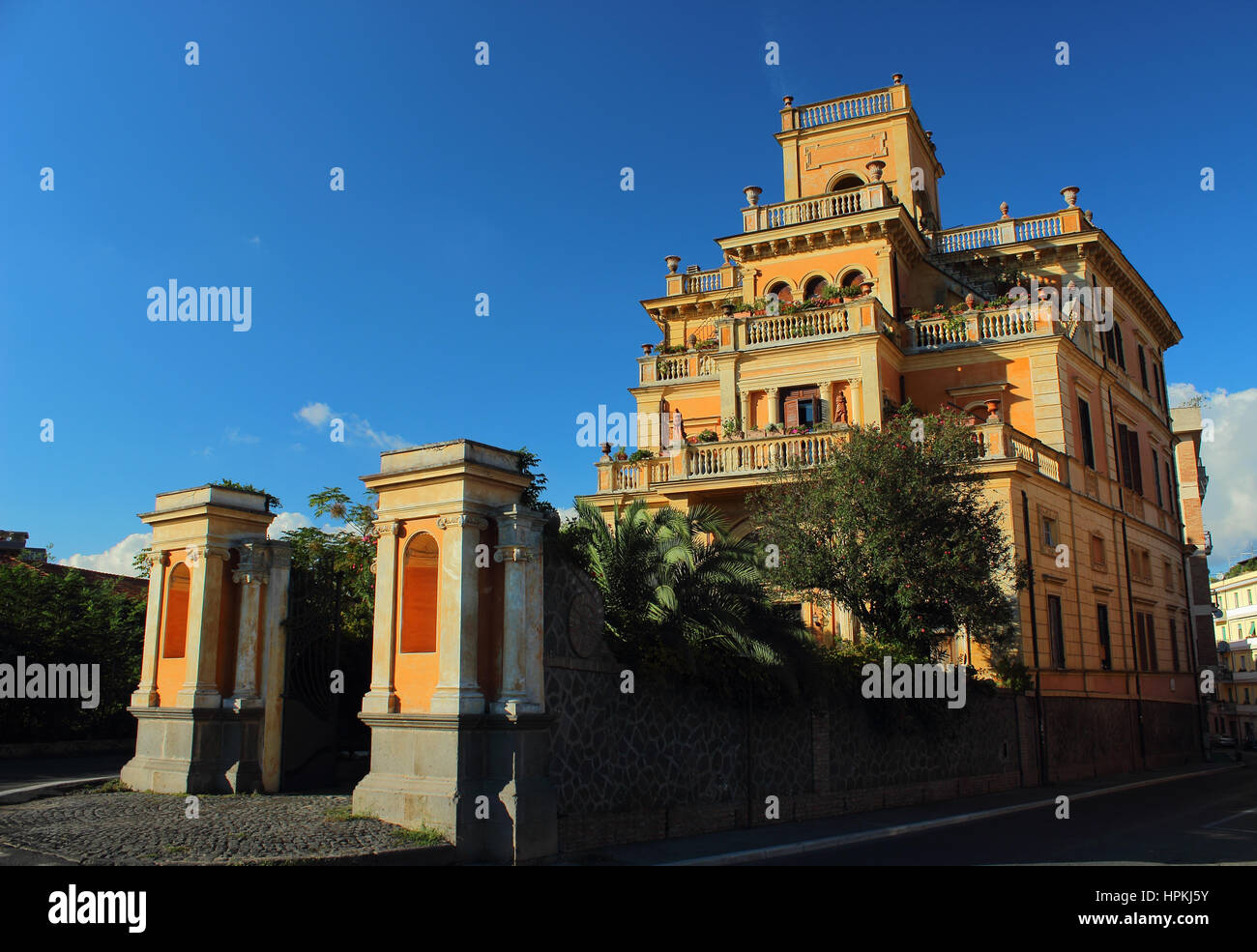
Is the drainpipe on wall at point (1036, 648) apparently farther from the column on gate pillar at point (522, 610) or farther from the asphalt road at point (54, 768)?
the asphalt road at point (54, 768)

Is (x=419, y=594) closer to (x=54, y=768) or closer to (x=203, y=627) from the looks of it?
(x=203, y=627)

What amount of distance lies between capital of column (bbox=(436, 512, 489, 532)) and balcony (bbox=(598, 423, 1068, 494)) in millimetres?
11878

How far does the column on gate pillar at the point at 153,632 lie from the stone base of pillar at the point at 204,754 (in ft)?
2.03

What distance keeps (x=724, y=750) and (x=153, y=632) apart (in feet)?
29.4

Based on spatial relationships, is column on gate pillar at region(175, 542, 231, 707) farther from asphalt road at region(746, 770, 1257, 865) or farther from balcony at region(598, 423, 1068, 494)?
balcony at region(598, 423, 1068, 494)

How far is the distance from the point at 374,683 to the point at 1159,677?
1199 inches

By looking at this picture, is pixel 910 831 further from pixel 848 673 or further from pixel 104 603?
pixel 104 603

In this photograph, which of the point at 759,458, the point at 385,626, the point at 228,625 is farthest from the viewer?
the point at 759,458

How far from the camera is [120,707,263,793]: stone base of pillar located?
13.4 m

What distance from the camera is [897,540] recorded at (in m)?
18.8

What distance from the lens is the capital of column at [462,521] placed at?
1089cm

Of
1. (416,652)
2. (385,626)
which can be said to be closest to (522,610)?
(416,652)

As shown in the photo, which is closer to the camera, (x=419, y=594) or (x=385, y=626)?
(x=385, y=626)

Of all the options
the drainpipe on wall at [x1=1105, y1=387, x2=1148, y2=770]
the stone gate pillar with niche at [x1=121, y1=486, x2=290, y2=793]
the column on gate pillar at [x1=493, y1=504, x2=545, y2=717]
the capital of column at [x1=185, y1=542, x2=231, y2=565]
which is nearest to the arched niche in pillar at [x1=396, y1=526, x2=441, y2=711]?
the column on gate pillar at [x1=493, y1=504, x2=545, y2=717]
